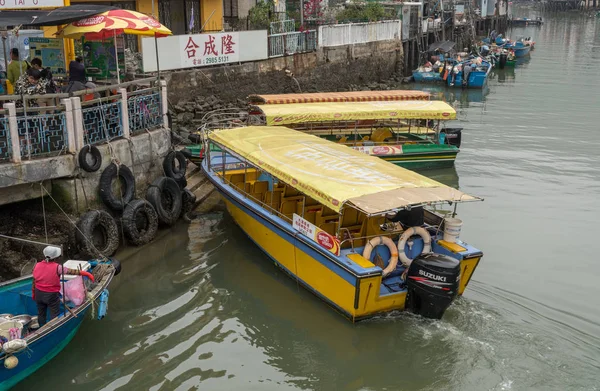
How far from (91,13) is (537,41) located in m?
53.2

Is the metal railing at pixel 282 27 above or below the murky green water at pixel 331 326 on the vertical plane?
above

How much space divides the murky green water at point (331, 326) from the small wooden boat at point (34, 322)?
31 cm

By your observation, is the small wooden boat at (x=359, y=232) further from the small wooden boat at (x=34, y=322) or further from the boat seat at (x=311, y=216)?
the small wooden boat at (x=34, y=322)

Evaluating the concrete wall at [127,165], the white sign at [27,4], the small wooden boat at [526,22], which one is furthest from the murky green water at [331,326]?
the small wooden boat at [526,22]

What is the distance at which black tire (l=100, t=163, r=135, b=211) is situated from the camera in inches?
428

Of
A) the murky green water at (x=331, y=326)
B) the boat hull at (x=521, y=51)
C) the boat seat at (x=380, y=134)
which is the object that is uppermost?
the boat hull at (x=521, y=51)

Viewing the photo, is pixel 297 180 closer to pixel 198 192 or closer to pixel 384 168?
pixel 384 168

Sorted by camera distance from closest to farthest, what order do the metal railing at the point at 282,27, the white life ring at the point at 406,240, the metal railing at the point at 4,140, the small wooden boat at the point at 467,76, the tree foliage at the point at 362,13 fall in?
the white life ring at the point at 406,240 < the metal railing at the point at 4,140 < the metal railing at the point at 282,27 < the tree foliage at the point at 362,13 < the small wooden boat at the point at 467,76

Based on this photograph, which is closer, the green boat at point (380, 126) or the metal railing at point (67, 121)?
the metal railing at point (67, 121)

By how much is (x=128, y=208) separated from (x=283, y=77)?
571 inches

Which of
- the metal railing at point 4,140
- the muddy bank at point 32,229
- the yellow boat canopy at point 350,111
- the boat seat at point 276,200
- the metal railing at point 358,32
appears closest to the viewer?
the metal railing at point 4,140

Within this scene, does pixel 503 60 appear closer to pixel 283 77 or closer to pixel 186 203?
pixel 283 77

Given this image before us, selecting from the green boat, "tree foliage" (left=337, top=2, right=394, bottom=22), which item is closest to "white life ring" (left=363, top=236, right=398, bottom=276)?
the green boat

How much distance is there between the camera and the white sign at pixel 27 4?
47.2 feet
